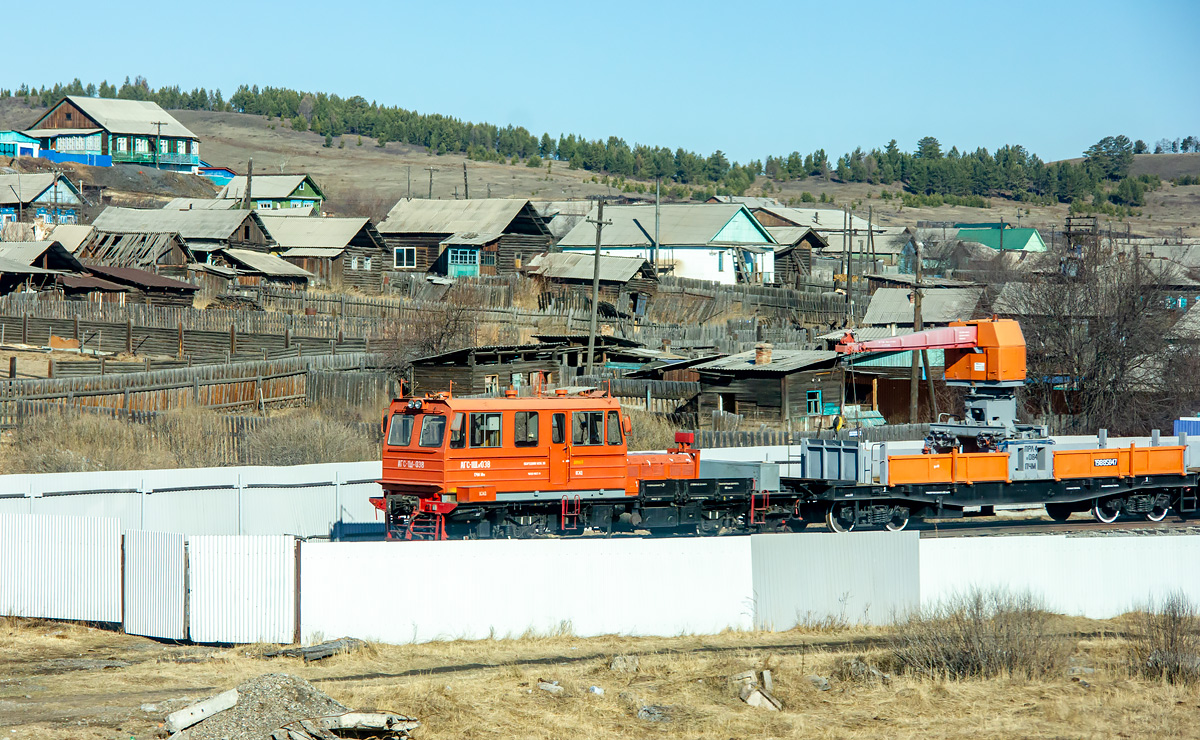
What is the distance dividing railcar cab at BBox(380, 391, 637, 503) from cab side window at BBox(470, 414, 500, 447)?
0.7 inches

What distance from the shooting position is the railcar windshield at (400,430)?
70.6 feet

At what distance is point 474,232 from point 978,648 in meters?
66.1

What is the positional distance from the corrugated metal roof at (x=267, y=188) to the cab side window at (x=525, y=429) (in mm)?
89097

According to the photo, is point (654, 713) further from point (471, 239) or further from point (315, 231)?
point (315, 231)

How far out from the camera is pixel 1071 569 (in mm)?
19234

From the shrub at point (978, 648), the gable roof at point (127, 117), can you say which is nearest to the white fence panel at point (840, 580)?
the shrub at point (978, 648)

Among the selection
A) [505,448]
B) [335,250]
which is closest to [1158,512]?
[505,448]

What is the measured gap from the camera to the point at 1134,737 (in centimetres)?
1331

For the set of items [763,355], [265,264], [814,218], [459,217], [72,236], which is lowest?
[763,355]

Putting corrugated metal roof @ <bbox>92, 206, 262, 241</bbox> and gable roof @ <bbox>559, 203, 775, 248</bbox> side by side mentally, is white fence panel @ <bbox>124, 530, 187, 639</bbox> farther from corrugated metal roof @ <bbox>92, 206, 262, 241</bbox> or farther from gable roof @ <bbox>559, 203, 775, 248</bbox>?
gable roof @ <bbox>559, 203, 775, 248</bbox>

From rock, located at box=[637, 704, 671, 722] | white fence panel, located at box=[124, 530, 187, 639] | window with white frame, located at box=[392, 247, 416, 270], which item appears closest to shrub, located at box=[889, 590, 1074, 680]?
rock, located at box=[637, 704, 671, 722]

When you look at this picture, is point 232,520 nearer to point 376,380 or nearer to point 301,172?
point 376,380

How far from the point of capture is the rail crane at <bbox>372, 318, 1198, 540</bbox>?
2108 cm

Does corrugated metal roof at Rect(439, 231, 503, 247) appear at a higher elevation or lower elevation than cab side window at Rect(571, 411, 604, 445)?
higher
